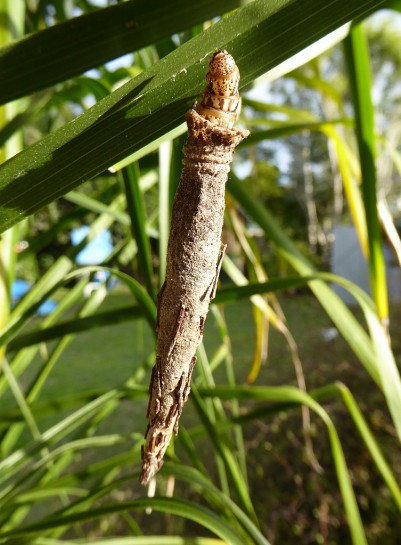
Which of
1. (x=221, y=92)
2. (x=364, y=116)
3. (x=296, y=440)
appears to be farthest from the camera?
(x=296, y=440)

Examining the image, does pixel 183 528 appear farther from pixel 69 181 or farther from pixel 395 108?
pixel 395 108

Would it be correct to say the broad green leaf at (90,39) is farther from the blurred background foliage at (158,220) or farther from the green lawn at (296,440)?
the green lawn at (296,440)

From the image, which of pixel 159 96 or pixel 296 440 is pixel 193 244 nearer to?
pixel 159 96

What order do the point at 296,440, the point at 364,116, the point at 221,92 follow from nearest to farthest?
the point at 221,92, the point at 364,116, the point at 296,440

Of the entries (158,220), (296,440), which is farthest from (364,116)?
(296,440)

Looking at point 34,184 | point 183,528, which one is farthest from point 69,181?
point 183,528

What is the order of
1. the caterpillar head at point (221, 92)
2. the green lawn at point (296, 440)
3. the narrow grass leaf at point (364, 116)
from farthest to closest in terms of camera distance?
the green lawn at point (296, 440) → the narrow grass leaf at point (364, 116) → the caterpillar head at point (221, 92)

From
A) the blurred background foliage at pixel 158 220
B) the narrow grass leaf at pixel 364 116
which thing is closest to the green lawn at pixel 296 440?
the blurred background foliage at pixel 158 220
